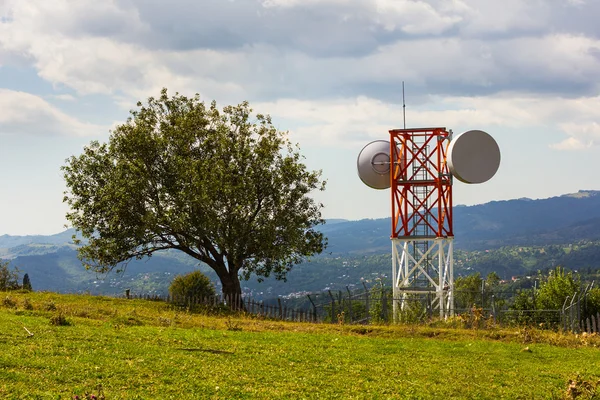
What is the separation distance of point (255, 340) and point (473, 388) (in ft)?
29.5

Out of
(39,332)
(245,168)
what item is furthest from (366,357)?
(245,168)

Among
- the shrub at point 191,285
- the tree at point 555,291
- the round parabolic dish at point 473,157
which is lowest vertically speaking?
the tree at point 555,291

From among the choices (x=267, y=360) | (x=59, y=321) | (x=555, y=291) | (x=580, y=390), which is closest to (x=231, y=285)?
(x=59, y=321)

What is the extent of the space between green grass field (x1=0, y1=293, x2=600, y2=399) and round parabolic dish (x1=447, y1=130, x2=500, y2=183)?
1125 cm

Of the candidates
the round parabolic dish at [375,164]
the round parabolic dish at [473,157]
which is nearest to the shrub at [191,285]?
the round parabolic dish at [375,164]

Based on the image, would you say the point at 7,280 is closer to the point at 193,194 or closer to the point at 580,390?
the point at 193,194

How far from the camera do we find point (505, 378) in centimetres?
2002

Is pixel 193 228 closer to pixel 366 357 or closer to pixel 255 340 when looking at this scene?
pixel 255 340

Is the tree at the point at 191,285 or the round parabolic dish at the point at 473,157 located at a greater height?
the round parabolic dish at the point at 473,157

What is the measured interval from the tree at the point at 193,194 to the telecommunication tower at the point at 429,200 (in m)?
6.09

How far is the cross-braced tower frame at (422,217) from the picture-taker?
3968 cm

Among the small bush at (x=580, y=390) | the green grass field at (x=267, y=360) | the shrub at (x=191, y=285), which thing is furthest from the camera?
the shrub at (x=191, y=285)

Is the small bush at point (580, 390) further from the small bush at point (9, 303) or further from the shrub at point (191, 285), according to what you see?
the shrub at point (191, 285)

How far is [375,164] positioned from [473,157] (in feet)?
21.9
